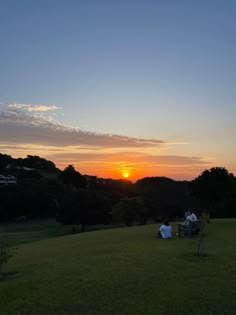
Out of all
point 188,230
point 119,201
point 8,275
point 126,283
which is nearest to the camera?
point 126,283

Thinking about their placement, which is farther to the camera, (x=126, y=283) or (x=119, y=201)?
(x=119, y=201)

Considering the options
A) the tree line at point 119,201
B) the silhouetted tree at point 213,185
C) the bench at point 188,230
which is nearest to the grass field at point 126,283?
the bench at point 188,230

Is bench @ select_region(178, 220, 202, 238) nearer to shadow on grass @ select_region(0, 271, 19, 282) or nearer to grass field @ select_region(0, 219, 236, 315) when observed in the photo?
grass field @ select_region(0, 219, 236, 315)

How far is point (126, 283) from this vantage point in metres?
10.5

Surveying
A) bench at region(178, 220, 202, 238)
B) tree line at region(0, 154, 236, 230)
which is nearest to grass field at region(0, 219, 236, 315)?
bench at region(178, 220, 202, 238)

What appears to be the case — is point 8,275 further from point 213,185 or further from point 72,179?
point 72,179

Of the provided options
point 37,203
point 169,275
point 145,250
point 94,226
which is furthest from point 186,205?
point 169,275

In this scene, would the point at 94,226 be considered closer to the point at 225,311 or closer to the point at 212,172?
the point at 212,172

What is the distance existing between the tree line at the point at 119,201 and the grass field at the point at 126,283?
16684mm

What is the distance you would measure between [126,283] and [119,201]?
5230 cm

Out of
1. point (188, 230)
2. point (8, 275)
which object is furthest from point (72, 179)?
point (8, 275)

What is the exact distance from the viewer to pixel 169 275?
36.8 ft

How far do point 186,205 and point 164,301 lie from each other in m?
54.9

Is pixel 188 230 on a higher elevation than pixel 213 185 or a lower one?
lower
